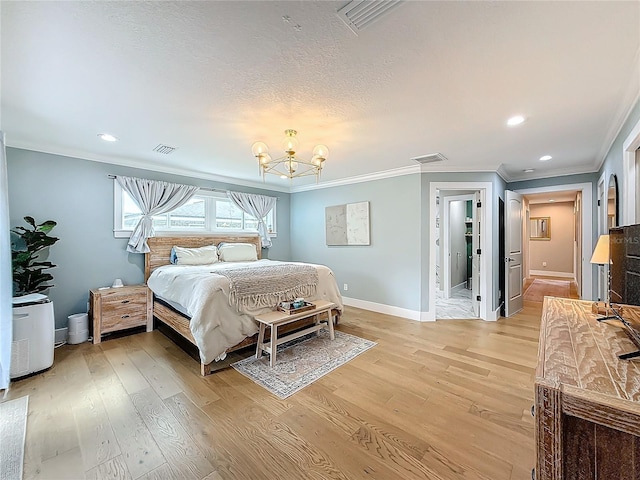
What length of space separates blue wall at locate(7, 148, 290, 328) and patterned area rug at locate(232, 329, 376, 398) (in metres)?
2.43

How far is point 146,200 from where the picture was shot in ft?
12.9

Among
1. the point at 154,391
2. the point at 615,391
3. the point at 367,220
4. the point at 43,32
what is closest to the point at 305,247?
the point at 367,220

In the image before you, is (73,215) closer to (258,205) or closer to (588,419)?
(258,205)

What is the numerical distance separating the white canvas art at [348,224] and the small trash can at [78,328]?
152 inches

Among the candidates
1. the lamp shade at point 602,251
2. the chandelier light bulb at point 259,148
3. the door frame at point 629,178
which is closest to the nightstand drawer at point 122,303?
the chandelier light bulb at point 259,148

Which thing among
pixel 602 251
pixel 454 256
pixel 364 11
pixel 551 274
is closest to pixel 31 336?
pixel 364 11

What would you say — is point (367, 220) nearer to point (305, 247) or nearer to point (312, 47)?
point (305, 247)

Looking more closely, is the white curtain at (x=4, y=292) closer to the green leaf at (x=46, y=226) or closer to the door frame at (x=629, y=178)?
the green leaf at (x=46, y=226)

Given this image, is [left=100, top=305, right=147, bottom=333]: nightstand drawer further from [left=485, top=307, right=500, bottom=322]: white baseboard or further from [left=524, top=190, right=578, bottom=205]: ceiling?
[left=524, top=190, right=578, bottom=205]: ceiling

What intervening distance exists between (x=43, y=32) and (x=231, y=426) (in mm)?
2570

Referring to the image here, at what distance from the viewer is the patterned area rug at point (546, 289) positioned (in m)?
5.80

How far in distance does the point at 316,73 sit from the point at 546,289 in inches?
307

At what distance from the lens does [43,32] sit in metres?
1.38

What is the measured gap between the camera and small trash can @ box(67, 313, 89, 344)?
3172 mm
